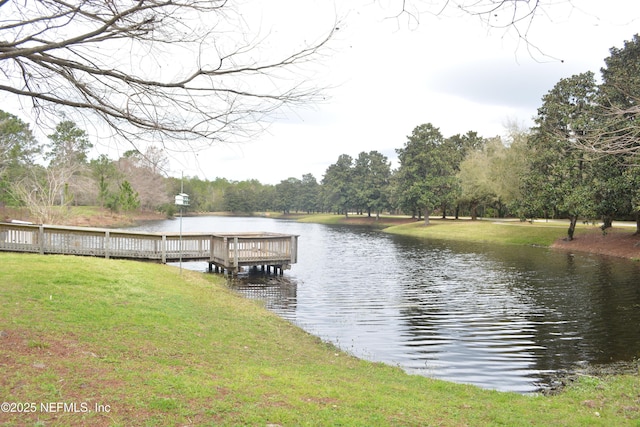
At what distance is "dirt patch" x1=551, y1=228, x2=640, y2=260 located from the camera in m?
30.6

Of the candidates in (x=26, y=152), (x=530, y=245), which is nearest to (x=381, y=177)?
(x=530, y=245)

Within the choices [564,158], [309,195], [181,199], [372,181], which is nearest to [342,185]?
[372,181]

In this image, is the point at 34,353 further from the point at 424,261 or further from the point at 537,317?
the point at 424,261

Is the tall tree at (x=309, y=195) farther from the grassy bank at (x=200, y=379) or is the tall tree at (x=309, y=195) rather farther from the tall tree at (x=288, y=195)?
the grassy bank at (x=200, y=379)

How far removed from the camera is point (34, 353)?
5992mm

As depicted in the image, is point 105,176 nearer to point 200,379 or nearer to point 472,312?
point 472,312

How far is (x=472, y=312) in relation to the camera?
14.9m

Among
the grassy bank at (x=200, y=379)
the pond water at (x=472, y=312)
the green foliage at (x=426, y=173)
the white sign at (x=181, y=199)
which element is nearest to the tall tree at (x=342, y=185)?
the green foliage at (x=426, y=173)

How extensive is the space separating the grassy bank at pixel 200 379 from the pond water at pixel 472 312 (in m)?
1.64

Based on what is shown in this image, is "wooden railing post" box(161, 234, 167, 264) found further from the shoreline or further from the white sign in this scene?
the shoreline

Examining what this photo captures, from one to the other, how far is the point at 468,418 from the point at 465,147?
263 feet

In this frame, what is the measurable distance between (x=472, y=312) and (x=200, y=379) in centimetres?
1132

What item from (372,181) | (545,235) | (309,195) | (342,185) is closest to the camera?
(545,235)

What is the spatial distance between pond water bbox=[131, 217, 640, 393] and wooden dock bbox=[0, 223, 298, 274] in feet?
3.80
